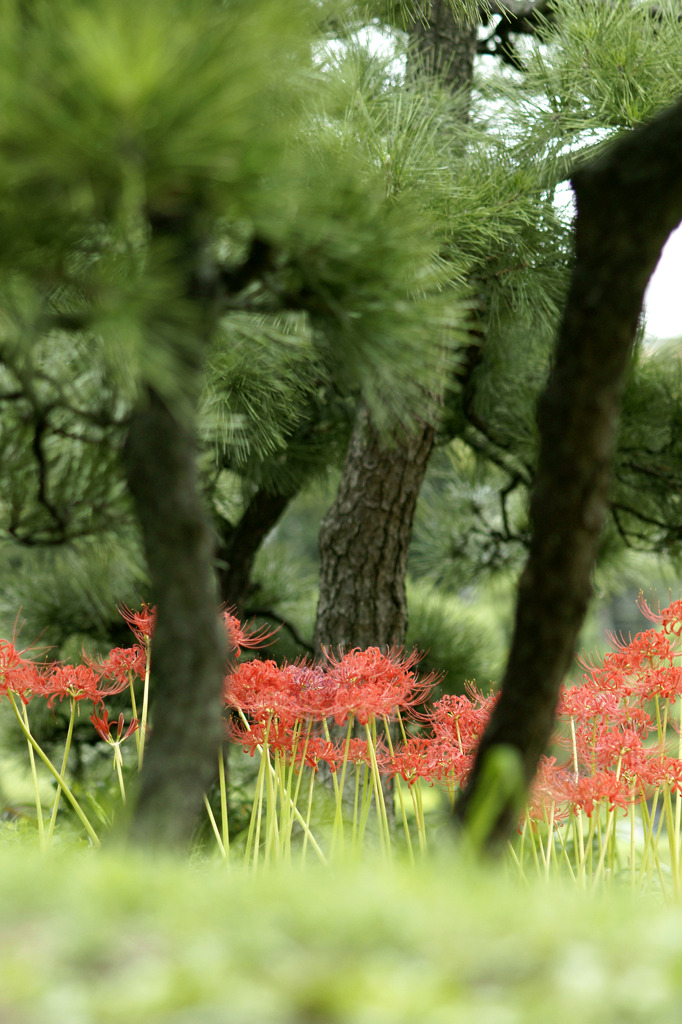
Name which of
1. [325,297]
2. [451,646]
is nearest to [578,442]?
[325,297]

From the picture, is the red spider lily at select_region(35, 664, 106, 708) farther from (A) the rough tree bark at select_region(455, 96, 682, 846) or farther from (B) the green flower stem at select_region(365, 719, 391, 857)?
(A) the rough tree bark at select_region(455, 96, 682, 846)

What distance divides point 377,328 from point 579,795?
48cm

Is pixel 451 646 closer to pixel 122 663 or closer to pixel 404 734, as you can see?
pixel 404 734

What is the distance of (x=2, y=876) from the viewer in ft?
1.45

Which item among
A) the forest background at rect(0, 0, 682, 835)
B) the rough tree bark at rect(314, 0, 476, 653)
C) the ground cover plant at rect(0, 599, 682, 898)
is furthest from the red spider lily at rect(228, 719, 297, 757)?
the rough tree bark at rect(314, 0, 476, 653)

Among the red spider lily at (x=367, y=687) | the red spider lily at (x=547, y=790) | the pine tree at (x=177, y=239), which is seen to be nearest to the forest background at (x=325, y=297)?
the pine tree at (x=177, y=239)

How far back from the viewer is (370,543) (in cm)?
132

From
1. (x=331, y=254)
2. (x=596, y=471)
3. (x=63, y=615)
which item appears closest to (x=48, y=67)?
(x=331, y=254)

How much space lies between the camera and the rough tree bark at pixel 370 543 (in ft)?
4.31

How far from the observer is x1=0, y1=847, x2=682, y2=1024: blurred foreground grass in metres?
0.33

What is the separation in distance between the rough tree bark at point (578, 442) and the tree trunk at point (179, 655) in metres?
0.17

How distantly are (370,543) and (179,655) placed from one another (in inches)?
31.0

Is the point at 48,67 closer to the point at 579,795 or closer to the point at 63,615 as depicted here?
the point at 579,795

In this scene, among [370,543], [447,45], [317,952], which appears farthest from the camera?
[447,45]
